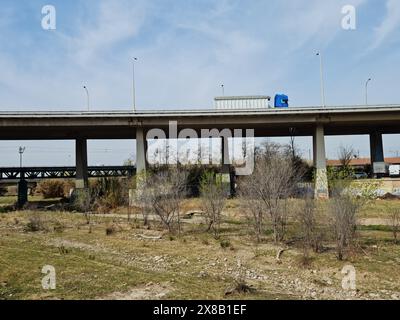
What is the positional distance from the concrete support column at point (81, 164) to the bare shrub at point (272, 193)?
28.0m

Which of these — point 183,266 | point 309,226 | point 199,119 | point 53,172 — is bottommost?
point 183,266

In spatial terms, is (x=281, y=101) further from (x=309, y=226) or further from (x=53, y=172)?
(x=53, y=172)

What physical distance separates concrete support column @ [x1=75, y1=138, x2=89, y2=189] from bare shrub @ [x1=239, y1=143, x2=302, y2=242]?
2803 cm

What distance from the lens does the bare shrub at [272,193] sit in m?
15.7

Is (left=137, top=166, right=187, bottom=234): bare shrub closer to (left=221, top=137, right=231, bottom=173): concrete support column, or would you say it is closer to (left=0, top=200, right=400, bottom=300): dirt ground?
(left=0, top=200, right=400, bottom=300): dirt ground

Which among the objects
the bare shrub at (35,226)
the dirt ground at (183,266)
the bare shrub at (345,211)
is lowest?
the dirt ground at (183,266)

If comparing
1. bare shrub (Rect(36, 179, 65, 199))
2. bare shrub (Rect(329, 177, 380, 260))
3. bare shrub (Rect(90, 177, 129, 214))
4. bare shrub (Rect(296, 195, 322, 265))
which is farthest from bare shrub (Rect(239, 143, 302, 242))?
bare shrub (Rect(36, 179, 65, 199))

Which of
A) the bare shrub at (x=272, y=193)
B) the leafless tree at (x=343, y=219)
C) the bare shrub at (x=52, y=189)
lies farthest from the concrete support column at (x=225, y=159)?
the bare shrub at (x=52, y=189)

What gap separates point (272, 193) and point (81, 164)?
30.5m

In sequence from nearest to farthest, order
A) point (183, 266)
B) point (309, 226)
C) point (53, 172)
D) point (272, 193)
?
1. point (183, 266)
2. point (309, 226)
3. point (272, 193)
4. point (53, 172)

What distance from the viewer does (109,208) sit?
97.3ft

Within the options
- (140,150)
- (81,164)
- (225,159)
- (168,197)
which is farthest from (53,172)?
(168,197)

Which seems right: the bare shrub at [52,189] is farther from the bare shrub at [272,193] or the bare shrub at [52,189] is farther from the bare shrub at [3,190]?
the bare shrub at [272,193]

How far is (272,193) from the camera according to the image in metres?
15.7
